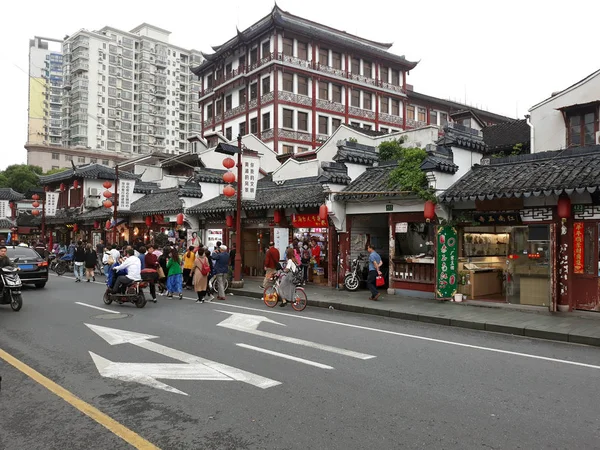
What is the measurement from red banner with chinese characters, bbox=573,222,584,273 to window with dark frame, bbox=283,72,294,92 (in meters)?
31.8

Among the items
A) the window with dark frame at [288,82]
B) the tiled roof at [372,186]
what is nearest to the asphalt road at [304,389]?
the tiled roof at [372,186]

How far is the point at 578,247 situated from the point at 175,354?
34.0 ft

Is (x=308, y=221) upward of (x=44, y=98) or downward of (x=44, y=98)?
downward

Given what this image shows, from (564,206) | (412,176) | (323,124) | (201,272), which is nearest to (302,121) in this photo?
(323,124)

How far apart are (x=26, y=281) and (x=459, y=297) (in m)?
Answer: 15.4

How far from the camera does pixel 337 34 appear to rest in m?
43.7

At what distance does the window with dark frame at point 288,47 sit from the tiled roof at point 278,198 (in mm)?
20299

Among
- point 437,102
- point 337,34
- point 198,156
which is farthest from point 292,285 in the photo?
point 437,102

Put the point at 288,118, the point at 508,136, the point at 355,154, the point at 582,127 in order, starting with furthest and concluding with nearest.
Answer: the point at 288,118
the point at 508,136
the point at 582,127
the point at 355,154

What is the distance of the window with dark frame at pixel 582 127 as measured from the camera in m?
20.0

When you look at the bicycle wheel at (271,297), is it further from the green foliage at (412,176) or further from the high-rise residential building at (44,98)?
the high-rise residential building at (44,98)

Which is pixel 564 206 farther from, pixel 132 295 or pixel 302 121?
pixel 302 121

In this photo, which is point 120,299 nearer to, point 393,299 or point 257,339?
point 257,339

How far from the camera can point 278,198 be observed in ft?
66.1
